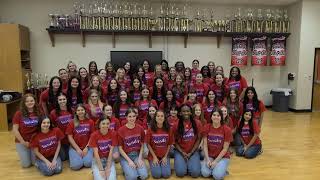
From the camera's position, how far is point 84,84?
14.9ft

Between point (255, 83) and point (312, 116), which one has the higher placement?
point (255, 83)

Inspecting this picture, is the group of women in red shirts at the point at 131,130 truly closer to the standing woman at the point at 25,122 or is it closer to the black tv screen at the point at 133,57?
the standing woman at the point at 25,122

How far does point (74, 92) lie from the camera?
414cm

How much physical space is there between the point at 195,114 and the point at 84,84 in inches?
74.7

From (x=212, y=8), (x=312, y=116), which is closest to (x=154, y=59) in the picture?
(x=212, y=8)

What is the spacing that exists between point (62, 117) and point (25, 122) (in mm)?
450

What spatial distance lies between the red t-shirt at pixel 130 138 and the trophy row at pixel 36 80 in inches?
150

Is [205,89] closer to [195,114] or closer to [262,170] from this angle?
[195,114]

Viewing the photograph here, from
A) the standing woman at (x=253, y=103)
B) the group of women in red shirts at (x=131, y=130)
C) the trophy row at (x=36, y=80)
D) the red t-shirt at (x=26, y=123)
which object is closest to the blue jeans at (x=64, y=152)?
the group of women in red shirts at (x=131, y=130)

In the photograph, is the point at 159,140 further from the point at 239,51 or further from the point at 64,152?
the point at 239,51

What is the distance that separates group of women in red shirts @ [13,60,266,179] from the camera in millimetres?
3191

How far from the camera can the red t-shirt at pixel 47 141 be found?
10.9 feet

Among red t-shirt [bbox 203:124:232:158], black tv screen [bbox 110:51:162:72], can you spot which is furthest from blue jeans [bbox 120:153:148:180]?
black tv screen [bbox 110:51:162:72]

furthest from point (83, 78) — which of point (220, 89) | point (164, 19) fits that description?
point (164, 19)
